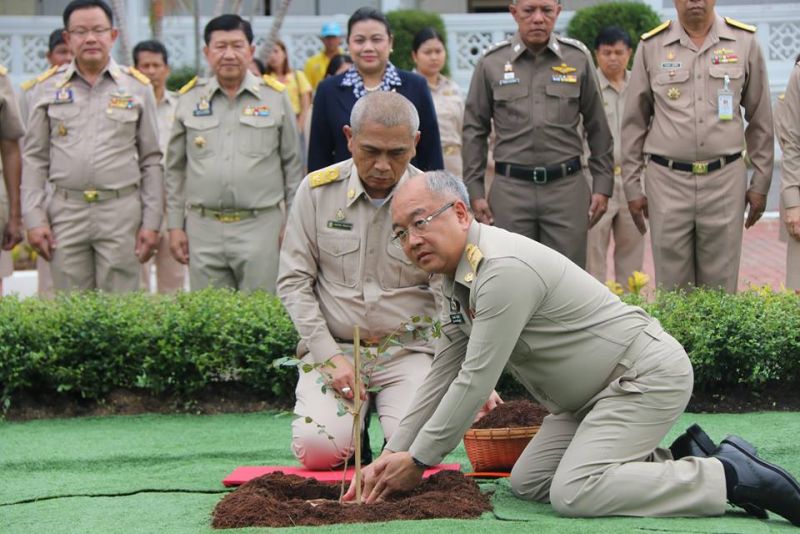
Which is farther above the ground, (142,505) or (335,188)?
(335,188)

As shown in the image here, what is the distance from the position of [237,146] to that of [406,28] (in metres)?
9.57

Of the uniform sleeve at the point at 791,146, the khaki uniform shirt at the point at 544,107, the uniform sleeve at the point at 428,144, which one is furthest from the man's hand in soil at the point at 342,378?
the uniform sleeve at the point at 791,146

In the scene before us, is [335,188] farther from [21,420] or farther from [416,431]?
[21,420]

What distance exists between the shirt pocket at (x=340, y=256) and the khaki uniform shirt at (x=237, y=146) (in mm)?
2437

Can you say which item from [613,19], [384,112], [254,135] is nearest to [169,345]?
[254,135]

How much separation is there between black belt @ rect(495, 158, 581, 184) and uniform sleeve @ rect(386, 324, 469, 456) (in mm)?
3074

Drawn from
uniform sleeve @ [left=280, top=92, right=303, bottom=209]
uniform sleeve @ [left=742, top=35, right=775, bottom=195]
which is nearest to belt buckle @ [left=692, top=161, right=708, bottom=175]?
uniform sleeve @ [left=742, top=35, right=775, bottom=195]

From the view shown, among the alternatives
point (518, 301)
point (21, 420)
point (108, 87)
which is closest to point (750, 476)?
point (518, 301)

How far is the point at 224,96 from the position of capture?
8469mm

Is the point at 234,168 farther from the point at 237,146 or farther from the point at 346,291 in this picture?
the point at 346,291

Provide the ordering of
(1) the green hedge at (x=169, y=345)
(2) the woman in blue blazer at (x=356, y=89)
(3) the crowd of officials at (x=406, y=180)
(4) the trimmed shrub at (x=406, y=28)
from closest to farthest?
1. (3) the crowd of officials at (x=406, y=180)
2. (1) the green hedge at (x=169, y=345)
3. (2) the woman in blue blazer at (x=356, y=89)
4. (4) the trimmed shrub at (x=406, y=28)

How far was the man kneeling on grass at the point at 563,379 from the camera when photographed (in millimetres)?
4766

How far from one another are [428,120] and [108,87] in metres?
2.32

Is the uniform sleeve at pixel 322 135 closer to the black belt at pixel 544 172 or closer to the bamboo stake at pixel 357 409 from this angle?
the black belt at pixel 544 172
